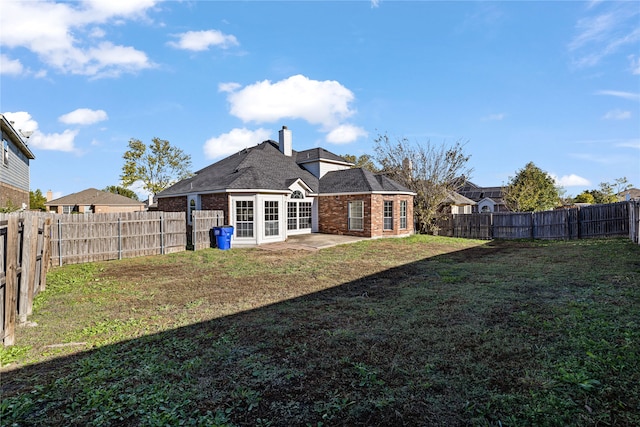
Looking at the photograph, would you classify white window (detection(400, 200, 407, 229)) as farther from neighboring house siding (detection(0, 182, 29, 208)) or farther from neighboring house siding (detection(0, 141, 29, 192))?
neighboring house siding (detection(0, 141, 29, 192))

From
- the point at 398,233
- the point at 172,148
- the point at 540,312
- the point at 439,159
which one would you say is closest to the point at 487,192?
the point at 439,159

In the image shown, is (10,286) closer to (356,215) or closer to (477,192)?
(356,215)

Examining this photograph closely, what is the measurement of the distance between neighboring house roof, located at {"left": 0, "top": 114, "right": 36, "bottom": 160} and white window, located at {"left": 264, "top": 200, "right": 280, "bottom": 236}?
1153 centimetres

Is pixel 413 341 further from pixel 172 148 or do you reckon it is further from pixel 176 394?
pixel 172 148

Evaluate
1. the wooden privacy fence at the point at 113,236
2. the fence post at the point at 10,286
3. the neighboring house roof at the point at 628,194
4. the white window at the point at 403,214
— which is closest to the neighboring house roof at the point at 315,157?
the white window at the point at 403,214

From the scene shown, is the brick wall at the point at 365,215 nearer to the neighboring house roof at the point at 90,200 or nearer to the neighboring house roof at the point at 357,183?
the neighboring house roof at the point at 357,183

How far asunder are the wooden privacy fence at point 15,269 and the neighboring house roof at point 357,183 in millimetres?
15150

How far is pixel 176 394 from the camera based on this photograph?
3.25 m

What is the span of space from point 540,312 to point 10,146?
23196mm

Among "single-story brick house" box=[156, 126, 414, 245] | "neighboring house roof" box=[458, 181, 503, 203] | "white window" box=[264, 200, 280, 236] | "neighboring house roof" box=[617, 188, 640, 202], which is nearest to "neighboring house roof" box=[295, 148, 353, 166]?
"single-story brick house" box=[156, 126, 414, 245]

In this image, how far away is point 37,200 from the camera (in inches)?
1624

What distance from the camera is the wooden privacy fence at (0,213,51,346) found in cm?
456

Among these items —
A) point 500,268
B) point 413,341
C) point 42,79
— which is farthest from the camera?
point 42,79

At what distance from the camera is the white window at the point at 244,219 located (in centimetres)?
1661
